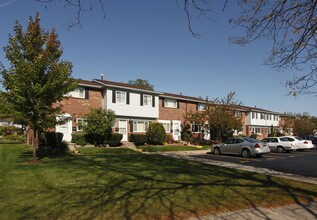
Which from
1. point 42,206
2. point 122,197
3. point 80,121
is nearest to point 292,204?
point 122,197

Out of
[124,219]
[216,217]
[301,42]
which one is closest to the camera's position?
[124,219]

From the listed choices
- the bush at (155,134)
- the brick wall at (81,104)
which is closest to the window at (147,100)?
the bush at (155,134)

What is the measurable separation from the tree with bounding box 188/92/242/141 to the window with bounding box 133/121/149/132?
6266mm

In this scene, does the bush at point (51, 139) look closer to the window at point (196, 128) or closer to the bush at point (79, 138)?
the bush at point (79, 138)

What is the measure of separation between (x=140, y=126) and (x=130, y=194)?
24487 mm

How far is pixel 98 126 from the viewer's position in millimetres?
24297

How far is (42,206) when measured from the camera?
628 centimetres

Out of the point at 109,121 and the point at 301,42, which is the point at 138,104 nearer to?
the point at 109,121

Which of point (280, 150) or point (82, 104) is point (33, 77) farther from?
point (280, 150)

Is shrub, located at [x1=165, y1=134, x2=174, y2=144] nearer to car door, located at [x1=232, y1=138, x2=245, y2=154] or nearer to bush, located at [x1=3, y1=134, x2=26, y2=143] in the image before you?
car door, located at [x1=232, y1=138, x2=245, y2=154]

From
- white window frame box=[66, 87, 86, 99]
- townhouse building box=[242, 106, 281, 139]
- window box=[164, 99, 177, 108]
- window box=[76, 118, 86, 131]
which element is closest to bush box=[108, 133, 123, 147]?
window box=[76, 118, 86, 131]

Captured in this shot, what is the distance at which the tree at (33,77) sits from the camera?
13398 mm

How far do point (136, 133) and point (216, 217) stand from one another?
25.3 meters

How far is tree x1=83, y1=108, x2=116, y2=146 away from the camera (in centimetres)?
2431
